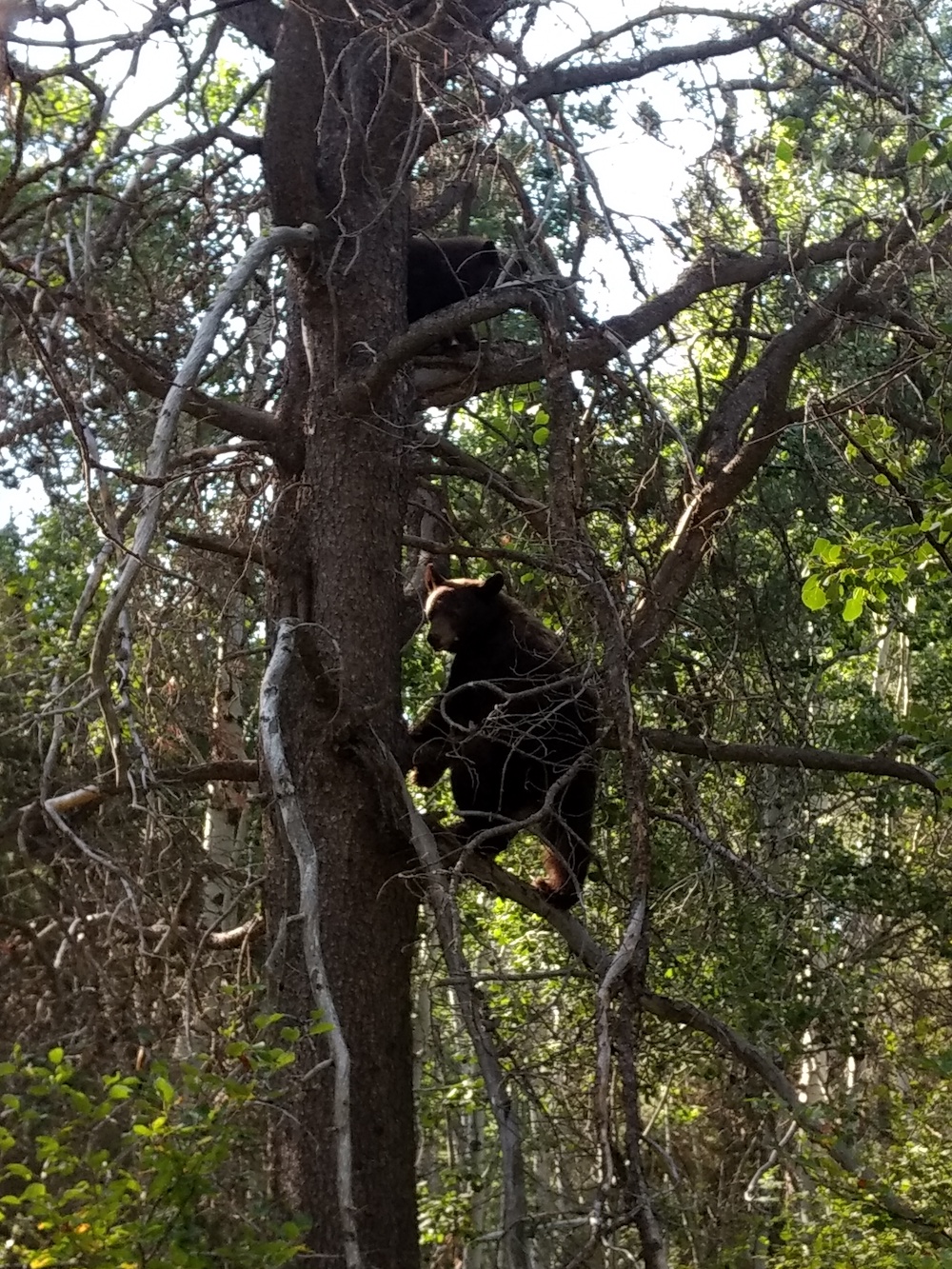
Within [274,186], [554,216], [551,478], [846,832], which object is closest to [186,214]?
[554,216]

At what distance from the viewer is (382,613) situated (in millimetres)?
4984

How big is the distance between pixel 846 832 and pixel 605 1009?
861 centimetres

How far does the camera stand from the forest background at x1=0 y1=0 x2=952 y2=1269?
12.3 ft

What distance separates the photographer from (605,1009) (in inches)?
124

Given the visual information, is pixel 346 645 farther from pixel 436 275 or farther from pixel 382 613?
pixel 436 275

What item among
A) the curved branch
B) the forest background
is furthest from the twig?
the curved branch

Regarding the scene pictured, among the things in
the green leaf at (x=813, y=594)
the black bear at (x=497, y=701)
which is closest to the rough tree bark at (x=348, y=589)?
the black bear at (x=497, y=701)

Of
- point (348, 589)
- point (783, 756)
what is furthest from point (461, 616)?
point (783, 756)

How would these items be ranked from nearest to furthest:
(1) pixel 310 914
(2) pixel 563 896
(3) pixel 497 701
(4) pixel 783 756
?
(1) pixel 310 914 → (4) pixel 783 756 → (2) pixel 563 896 → (3) pixel 497 701

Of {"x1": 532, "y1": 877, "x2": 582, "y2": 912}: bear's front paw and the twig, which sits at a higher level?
the twig

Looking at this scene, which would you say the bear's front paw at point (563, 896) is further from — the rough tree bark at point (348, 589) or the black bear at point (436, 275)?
the black bear at point (436, 275)

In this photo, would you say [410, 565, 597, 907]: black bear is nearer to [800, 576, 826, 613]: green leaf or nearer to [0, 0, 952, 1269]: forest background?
[0, 0, 952, 1269]: forest background

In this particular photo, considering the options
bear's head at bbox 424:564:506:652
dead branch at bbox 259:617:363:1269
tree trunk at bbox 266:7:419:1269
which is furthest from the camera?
bear's head at bbox 424:564:506:652

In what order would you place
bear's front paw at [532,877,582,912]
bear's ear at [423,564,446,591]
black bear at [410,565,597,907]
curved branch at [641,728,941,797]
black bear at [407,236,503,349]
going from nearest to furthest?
1. curved branch at [641,728,941,797]
2. bear's front paw at [532,877,582,912]
3. black bear at [410,565,597,907]
4. bear's ear at [423,564,446,591]
5. black bear at [407,236,503,349]
